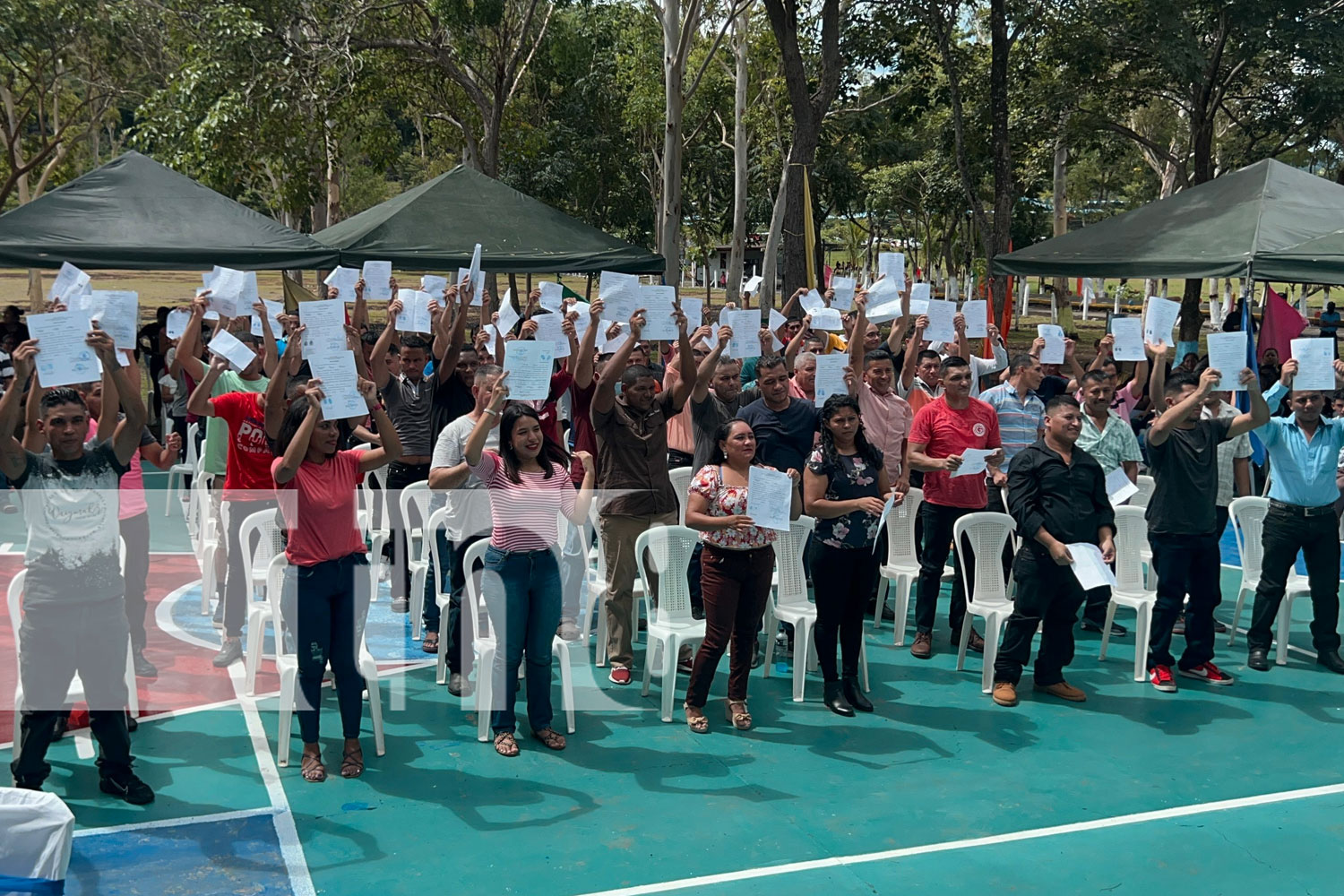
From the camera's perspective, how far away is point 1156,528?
7.31 m

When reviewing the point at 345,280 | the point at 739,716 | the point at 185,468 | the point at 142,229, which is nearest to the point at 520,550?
the point at 739,716

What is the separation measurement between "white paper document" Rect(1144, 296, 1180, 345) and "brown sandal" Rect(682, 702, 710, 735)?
3.83 meters

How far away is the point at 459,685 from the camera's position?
277 inches

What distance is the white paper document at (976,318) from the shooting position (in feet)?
29.7

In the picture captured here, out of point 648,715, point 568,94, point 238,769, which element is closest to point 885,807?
point 648,715

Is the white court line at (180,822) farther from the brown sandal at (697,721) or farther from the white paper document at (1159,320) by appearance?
the white paper document at (1159,320)

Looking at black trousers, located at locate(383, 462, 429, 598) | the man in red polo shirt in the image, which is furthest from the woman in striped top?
the man in red polo shirt

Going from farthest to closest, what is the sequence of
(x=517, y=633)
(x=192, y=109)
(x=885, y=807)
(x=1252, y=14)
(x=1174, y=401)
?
1. (x=1252, y=14)
2. (x=192, y=109)
3. (x=1174, y=401)
4. (x=517, y=633)
5. (x=885, y=807)

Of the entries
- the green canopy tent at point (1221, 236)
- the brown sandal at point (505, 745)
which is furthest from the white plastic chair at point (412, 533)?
the green canopy tent at point (1221, 236)

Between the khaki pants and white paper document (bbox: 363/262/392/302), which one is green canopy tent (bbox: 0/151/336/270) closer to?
white paper document (bbox: 363/262/392/302)

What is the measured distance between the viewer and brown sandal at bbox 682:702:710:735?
21.6ft

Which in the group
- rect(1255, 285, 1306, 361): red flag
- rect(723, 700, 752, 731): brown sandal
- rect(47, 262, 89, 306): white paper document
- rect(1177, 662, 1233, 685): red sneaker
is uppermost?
rect(1255, 285, 1306, 361): red flag

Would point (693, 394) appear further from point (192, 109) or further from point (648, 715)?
point (192, 109)

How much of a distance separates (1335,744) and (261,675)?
19.4 ft
